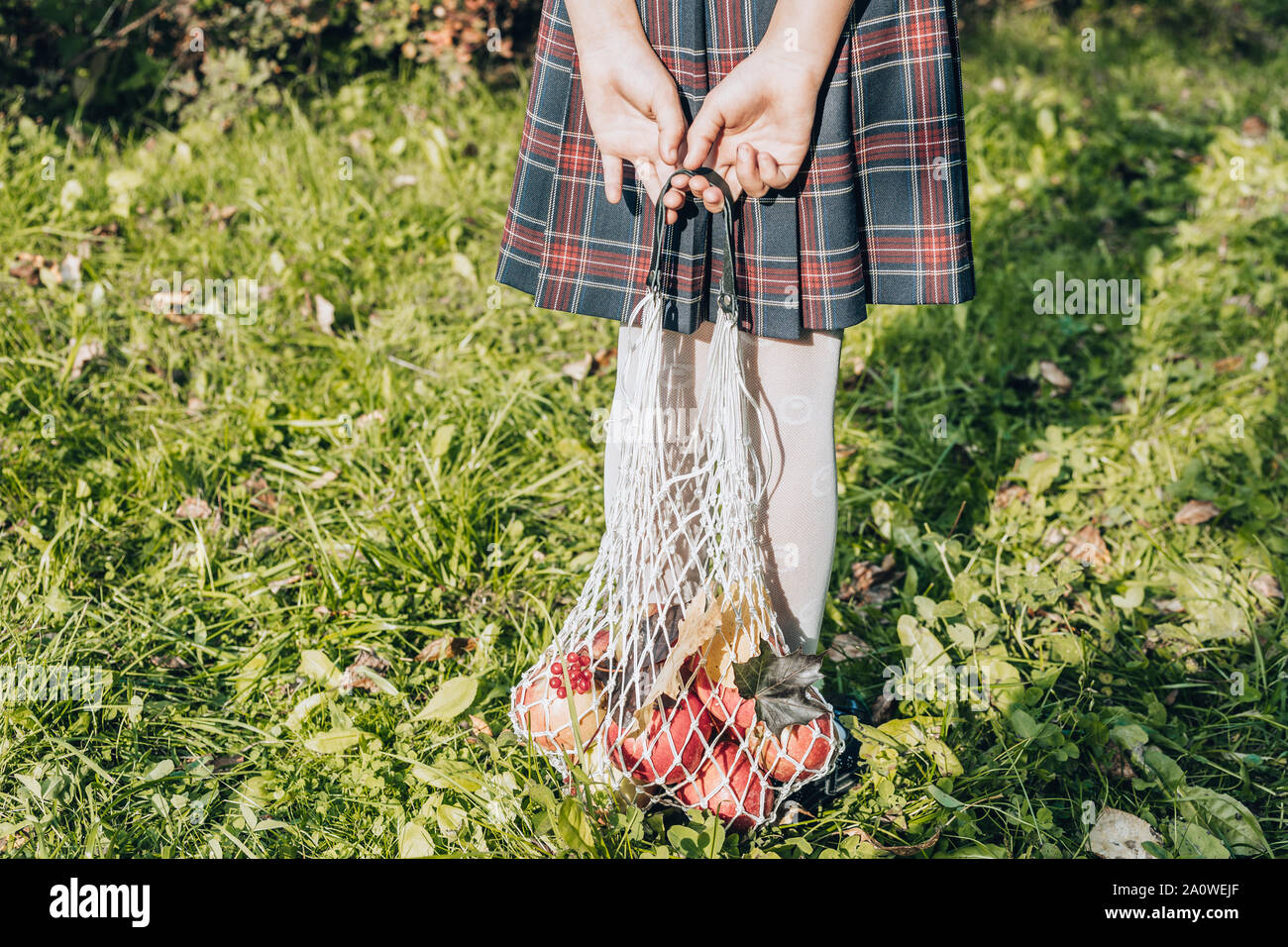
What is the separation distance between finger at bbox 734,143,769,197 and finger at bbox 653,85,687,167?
9 cm

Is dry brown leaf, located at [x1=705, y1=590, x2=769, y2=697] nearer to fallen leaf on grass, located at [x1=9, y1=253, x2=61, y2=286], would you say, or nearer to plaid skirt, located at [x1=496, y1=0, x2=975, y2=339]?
plaid skirt, located at [x1=496, y1=0, x2=975, y2=339]

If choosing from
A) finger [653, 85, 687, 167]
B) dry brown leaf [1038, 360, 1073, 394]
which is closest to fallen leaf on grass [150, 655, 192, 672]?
finger [653, 85, 687, 167]

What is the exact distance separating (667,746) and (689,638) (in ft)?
0.60

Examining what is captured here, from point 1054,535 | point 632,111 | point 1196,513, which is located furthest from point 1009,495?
point 632,111

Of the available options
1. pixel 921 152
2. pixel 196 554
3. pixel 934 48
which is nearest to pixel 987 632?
pixel 921 152

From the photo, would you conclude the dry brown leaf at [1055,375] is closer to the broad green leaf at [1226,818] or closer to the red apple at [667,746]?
the broad green leaf at [1226,818]

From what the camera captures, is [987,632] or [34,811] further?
[987,632]

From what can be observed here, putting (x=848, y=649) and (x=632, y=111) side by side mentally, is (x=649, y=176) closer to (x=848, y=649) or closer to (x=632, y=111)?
(x=632, y=111)

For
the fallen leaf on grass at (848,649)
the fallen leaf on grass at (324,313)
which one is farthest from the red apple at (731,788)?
the fallen leaf on grass at (324,313)

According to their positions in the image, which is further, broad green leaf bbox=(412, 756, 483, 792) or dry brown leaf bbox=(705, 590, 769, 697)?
broad green leaf bbox=(412, 756, 483, 792)

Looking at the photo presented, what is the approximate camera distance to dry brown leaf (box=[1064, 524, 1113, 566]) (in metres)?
2.26
